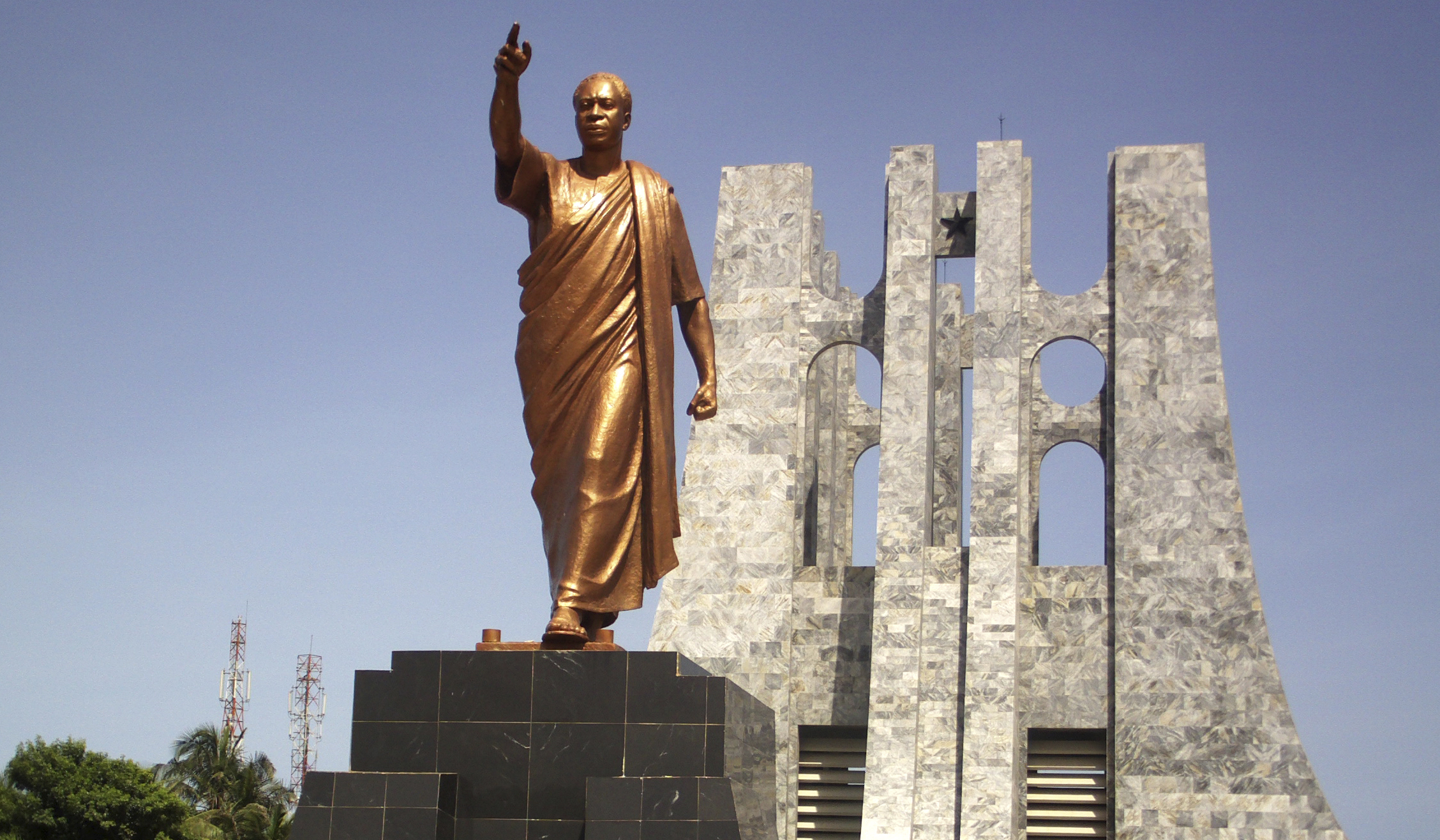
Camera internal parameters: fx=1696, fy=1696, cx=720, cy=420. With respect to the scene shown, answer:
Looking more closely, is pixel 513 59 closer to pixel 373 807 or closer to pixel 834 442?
pixel 373 807

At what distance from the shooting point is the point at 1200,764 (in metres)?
19.4

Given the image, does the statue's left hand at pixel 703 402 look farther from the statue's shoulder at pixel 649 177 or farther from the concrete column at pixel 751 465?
the concrete column at pixel 751 465

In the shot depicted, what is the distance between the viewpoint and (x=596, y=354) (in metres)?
8.39

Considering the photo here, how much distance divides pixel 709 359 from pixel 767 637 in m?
11.8

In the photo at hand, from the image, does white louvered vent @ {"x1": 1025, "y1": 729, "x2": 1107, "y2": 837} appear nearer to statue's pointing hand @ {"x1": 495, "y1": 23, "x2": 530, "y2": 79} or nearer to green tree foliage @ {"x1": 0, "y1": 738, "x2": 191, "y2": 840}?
green tree foliage @ {"x1": 0, "y1": 738, "x2": 191, "y2": 840}

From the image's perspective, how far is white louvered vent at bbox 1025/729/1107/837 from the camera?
19844 mm

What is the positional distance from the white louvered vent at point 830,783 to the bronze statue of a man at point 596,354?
12131 mm

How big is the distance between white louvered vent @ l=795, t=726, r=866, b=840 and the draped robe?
12153 millimetres

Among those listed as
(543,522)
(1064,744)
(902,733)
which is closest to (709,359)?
(543,522)

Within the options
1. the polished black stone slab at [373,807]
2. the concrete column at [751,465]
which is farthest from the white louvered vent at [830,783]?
the polished black stone slab at [373,807]

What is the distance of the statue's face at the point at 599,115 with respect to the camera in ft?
28.3

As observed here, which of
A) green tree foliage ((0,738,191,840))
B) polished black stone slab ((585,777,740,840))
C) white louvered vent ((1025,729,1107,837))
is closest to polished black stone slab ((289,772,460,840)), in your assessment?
polished black stone slab ((585,777,740,840))

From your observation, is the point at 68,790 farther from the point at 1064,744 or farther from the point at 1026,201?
the point at 1026,201

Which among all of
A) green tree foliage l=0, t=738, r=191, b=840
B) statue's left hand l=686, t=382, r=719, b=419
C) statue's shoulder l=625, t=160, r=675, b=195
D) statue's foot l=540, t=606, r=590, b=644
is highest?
statue's shoulder l=625, t=160, r=675, b=195
